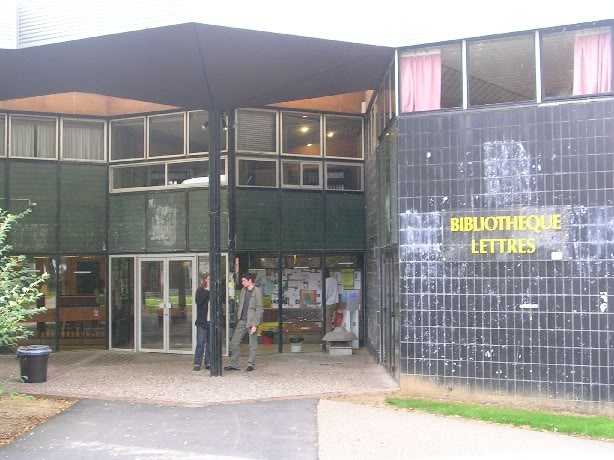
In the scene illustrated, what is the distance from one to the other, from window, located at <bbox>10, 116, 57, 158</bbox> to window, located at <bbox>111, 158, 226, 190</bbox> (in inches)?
58.4

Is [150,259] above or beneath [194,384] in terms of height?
above

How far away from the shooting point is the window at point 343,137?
1502 centimetres

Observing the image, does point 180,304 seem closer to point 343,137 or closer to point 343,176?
point 343,176

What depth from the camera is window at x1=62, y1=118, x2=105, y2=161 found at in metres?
15.0

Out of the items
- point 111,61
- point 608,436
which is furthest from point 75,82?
point 608,436

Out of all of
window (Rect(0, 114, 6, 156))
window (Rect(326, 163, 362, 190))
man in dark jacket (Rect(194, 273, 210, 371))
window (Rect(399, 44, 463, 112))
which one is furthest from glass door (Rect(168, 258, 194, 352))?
window (Rect(399, 44, 463, 112))

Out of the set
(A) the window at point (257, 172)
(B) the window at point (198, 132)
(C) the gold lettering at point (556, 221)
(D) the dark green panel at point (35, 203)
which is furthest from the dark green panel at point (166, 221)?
(C) the gold lettering at point (556, 221)

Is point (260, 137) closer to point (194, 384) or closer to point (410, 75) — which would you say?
point (410, 75)

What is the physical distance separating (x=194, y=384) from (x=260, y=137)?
590 centimetres

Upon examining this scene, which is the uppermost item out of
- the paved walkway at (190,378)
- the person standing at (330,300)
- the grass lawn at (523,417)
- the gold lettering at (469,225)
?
the gold lettering at (469,225)

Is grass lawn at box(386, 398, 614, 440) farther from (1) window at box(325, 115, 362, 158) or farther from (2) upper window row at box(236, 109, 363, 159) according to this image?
(1) window at box(325, 115, 362, 158)

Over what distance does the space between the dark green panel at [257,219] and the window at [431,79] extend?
5.02 m

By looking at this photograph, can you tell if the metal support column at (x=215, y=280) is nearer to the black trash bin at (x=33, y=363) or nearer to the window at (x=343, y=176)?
the black trash bin at (x=33, y=363)

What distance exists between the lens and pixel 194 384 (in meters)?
10.8
